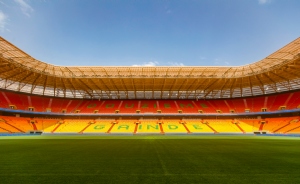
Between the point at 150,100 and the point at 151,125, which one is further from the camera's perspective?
the point at 150,100

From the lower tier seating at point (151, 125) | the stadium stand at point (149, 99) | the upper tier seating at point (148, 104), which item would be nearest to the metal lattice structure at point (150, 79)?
the stadium stand at point (149, 99)

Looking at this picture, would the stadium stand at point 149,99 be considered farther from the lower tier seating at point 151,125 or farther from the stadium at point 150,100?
the stadium at point 150,100

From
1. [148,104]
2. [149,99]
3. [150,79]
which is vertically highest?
[150,79]

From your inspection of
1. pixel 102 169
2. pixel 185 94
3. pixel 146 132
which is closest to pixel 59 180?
pixel 102 169

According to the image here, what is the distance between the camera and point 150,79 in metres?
41.8

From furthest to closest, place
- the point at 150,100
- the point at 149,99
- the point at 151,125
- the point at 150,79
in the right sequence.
→ the point at 149,99 < the point at 150,100 < the point at 151,125 < the point at 150,79

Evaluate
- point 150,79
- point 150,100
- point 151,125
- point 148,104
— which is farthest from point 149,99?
point 150,79

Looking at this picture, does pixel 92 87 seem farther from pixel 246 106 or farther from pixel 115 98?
pixel 246 106

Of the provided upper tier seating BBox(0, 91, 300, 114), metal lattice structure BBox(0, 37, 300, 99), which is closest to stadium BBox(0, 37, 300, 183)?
upper tier seating BBox(0, 91, 300, 114)

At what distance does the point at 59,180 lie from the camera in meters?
5.59

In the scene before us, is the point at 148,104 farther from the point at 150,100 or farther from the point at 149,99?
the point at 149,99

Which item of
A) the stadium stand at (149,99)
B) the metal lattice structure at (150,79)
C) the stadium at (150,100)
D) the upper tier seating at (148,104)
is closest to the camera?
the metal lattice structure at (150,79)

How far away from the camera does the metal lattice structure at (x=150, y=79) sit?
31875mm

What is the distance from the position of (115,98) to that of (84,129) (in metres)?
14.5
